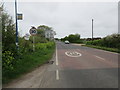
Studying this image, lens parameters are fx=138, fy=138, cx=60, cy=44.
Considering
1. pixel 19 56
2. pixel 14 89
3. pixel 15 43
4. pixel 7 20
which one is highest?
pixel 7 20

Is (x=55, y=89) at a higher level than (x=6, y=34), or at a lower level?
lower

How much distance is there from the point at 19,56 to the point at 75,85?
18.6 feet

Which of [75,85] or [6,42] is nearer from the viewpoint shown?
[75,85]

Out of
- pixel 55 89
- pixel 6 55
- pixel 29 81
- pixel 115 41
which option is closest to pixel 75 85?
pixel 55 89

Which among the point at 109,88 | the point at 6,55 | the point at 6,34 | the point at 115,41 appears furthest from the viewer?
the point at 115,41

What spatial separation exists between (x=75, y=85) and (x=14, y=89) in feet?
7.56

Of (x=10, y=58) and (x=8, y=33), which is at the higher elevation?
(x=8, y=33)

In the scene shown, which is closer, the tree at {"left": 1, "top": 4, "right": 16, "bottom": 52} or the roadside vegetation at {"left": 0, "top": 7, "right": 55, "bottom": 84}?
the roadside vegetation at {"left": 0, "top": 7, "right": 55, "bottom": 84}

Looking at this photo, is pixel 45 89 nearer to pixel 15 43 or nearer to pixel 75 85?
pixel 75 85

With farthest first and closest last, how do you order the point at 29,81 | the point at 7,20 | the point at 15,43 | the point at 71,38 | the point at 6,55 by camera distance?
the point at 71,38, the point at 15,43, the point at 7,20, the point at 6,55, the point at 29,81

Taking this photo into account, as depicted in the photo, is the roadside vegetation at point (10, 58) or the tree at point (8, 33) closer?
the roadside vegetation at point (10, 58)

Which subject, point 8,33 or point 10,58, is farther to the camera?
point 8,33

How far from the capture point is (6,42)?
9.50 metres

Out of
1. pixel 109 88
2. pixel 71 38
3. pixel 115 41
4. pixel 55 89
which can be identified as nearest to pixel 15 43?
pixel 55 89
